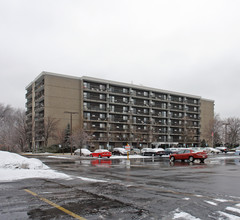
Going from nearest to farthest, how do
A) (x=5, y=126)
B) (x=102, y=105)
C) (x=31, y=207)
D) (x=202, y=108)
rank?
(x=31, y=207)
(x=102, y=105)
(x=5, y=126)
(x=202, y=108)

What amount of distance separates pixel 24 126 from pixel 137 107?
103 feet

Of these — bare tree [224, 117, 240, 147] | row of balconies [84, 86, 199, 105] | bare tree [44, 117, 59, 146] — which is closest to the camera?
bare tree [44, 117, 59, 146]

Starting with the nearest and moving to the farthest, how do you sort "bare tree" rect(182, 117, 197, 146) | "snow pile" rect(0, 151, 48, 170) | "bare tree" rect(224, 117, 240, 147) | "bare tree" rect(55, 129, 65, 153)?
"snow pile" rect(0, 151, 48, 170)
"bare tree" rect(55, 129, 65, 153)
"bare tree" rect(182, 117, 197, 146)
"bare tree" rect(224, 117, 240, 147)

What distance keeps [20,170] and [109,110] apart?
52.5 metres

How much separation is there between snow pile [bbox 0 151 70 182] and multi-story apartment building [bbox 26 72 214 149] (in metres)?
41.6

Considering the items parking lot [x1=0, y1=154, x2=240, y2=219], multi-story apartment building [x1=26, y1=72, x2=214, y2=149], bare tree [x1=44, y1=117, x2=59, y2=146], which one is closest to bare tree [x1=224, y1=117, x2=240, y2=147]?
multi-story apartment building [x1=26, y1=72, x2=214, y2=149]

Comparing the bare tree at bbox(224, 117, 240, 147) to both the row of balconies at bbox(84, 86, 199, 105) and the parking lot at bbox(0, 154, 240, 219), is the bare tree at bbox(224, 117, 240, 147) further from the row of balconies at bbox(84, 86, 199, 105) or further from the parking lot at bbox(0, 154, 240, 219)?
the parking lot at bbox(0, 154, 240, 219)

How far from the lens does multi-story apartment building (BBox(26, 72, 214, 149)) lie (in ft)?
204

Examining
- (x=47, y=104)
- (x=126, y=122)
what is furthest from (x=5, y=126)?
(x=126, y=122)

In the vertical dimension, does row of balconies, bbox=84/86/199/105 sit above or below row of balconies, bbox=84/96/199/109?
above

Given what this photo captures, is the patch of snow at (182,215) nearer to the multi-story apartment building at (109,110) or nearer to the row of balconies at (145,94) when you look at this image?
the multi-story apartment building at (109,110)

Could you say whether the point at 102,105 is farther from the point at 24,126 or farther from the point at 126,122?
the point at 24,126

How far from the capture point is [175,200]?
810 centimetres

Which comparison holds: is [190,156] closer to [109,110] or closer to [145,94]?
[109,110]
